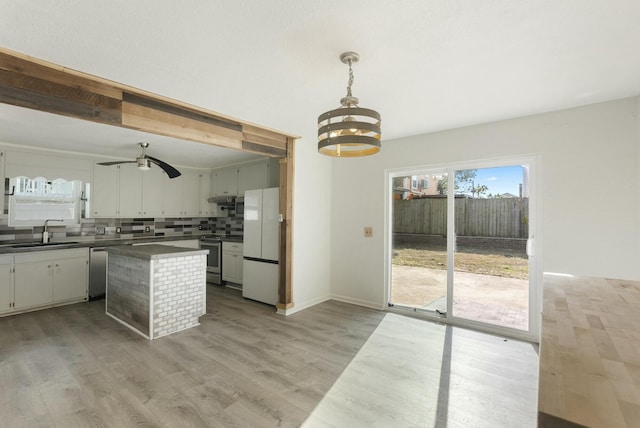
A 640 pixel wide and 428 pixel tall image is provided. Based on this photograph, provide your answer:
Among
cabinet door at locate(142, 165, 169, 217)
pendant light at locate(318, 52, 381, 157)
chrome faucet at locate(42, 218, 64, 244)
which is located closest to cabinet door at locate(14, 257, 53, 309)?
chrome faucet at locate(42, 218, 64, 244)

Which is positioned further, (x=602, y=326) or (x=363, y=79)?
(x=363, y=79)

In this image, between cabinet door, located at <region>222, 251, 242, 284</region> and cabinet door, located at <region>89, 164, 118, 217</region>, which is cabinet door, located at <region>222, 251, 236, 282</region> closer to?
cabinet door, located at <region>222, 251, 242, 284</region>

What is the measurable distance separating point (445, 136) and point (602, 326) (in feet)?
11.1

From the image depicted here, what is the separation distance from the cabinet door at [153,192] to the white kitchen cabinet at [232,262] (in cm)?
148

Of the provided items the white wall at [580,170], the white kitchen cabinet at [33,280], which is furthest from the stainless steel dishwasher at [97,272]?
the white wall at [580,170]

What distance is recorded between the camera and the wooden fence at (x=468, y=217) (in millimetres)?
3492

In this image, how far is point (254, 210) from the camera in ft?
15.6

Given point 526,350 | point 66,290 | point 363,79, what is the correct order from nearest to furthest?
point 363,79 < point 526,350 < point 66,290

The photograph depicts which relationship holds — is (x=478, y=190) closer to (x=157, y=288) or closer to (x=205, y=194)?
(x=157, y=288)

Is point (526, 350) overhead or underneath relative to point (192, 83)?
underneath

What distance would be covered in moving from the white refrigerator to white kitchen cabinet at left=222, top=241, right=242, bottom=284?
598 millimetres

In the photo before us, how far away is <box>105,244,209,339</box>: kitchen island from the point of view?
3.32 m

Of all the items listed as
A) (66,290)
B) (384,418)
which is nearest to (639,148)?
(384,418)

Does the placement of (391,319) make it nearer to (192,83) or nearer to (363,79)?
(363,79)
